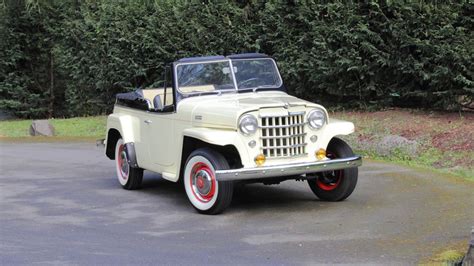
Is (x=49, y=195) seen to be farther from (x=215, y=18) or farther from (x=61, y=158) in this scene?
(x=215, y=18)

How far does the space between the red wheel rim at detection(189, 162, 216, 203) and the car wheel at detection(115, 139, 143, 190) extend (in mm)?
1786

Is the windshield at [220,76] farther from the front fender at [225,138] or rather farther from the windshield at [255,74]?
the front fender at [225,138]

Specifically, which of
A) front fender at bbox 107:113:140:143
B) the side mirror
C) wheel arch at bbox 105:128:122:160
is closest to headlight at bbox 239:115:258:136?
the side mirror

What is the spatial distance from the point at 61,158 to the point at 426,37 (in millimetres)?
7829

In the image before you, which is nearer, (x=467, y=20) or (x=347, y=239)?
(x=347, y=239)

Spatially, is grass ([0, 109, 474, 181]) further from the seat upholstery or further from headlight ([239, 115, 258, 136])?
the seat upholstery

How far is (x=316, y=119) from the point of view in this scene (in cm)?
825

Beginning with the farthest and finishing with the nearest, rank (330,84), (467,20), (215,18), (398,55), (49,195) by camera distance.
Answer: (215,18), (330,84), (398,55), (467,20), (49,195)

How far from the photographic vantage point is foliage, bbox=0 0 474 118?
44.9 ft

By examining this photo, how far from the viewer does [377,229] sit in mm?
7113

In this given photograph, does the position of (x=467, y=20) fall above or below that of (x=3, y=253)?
above

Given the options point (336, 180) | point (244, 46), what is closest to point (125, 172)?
point (336, 180)

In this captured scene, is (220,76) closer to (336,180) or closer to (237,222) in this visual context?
(336,180)

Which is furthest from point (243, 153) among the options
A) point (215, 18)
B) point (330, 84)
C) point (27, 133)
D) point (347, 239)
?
point (27, 133)
